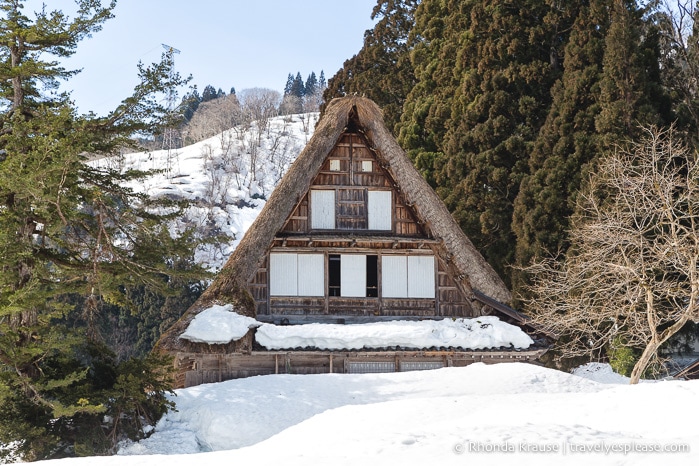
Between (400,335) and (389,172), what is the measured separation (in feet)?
13.2

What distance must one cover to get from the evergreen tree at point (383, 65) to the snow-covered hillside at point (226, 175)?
1993cm

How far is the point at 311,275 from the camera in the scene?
17.6 metres

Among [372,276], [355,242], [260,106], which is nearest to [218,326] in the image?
[355,242]

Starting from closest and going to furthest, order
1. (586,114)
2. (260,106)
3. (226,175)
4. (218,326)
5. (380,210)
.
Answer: (218,326)
(380,210)
(586,114)
(226,175)
(260,106)

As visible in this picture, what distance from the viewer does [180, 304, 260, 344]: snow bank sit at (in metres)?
15.4

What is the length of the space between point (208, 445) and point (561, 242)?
1136 cm

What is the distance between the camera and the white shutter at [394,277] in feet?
58.5

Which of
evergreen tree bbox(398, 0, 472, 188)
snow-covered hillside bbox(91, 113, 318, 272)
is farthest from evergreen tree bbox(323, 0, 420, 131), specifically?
snow-covered hillside bbox(91, 113, 318, 272)

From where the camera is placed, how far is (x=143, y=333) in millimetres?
33219

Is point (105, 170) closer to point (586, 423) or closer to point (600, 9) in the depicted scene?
point (586, 423)

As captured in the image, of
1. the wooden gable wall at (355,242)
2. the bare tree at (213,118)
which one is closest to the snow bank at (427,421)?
the wooden gable wall at (355,242)

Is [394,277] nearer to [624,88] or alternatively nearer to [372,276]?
[372,276]

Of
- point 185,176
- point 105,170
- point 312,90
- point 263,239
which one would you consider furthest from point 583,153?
point 312,90

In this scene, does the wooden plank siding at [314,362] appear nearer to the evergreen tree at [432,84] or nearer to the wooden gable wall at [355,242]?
the wooden gable wall at [355,242]
